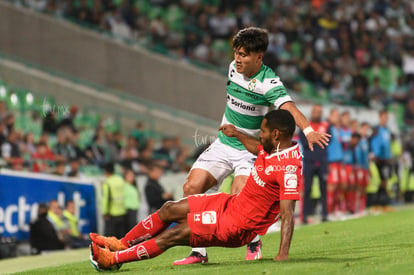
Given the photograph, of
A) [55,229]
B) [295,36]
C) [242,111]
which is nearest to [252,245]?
[242,111]

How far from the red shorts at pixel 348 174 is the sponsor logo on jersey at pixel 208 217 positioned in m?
11.6

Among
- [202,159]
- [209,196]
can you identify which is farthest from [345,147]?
[209,196]

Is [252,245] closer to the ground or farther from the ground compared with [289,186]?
closer to the ground

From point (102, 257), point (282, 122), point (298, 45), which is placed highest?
point (298, 45)

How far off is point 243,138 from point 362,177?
39.0ft

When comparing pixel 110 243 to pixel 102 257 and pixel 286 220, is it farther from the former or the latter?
pixel 286 220

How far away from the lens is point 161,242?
341 inches

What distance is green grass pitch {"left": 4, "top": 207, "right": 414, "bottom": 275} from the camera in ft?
26.8

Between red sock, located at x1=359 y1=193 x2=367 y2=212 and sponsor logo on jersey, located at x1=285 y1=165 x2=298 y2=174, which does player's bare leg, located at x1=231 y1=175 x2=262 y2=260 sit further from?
red sock, located at x1=359 y1=193 x2=367 y2=212

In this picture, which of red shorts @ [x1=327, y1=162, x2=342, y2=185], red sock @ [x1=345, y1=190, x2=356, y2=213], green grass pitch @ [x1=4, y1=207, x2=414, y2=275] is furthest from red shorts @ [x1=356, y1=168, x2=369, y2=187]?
green grass pitch @ [x1=4, y1=207, x2=414, y2=275]

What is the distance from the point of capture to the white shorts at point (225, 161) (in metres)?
9.94

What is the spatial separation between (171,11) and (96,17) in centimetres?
244

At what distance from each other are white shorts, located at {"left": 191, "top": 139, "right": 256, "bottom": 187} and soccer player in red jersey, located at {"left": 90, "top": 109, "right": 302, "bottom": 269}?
44.6 inches

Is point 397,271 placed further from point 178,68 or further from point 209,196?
point 178,68
